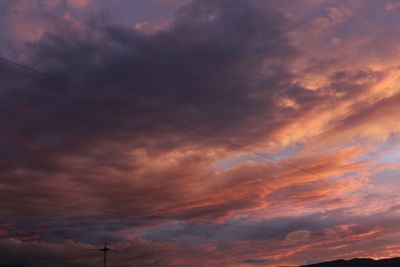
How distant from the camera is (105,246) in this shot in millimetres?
175125

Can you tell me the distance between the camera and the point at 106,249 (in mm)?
170125

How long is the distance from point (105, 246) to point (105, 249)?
20.3 feet

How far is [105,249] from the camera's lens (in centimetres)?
16912

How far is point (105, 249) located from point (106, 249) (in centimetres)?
106

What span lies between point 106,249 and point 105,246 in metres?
5.27
